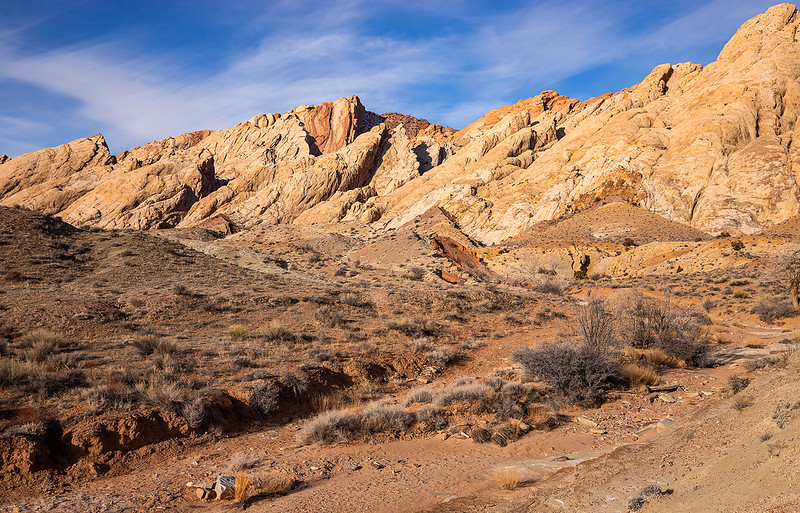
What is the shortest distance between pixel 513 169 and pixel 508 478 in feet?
251

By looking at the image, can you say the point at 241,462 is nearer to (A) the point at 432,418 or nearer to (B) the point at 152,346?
(A) the point at 432,418

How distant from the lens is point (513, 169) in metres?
78.2

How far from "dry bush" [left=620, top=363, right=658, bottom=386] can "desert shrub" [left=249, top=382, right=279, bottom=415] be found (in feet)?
27.5

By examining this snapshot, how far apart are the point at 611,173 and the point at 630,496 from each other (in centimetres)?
6184

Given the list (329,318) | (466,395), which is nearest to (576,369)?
(466,395)

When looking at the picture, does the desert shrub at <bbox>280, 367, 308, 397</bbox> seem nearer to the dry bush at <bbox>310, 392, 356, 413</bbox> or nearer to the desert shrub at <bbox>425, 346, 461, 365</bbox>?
the dry bush at <bbox>310, 392, 356, 413</bbox>

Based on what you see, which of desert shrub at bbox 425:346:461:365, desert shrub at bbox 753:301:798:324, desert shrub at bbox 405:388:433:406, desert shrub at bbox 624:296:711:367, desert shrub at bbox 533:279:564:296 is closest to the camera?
desert shrub at bbox 405:388:433:406

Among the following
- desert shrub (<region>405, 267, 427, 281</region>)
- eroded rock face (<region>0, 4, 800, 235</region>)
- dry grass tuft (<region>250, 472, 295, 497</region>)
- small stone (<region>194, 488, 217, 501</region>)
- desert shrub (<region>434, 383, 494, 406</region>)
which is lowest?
desert shrub (<region>434, 383, 494, 406</region>)

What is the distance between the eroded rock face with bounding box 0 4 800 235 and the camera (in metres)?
55.2

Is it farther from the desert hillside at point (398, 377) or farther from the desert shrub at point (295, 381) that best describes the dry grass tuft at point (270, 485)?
the desert shrub at point (295, 381)

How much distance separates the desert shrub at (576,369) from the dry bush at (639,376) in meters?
0.26

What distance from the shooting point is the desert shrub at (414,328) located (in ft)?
53.5

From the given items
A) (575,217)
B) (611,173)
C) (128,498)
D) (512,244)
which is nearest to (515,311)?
(128,498)

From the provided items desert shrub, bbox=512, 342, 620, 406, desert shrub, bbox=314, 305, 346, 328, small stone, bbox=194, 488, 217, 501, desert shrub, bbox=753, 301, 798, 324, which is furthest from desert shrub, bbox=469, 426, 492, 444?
desert shrub, bbox=753, 301, 798, 324
